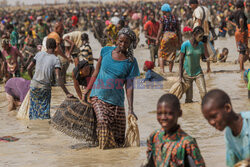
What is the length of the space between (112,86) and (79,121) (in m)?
0.66

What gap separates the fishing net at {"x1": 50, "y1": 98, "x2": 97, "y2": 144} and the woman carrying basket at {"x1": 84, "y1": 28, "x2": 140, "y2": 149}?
0.46ft

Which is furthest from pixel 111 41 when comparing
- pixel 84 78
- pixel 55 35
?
pixel 84 78

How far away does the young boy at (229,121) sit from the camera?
2.94 m

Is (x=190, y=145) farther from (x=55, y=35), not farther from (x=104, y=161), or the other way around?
(x=55, y=35)

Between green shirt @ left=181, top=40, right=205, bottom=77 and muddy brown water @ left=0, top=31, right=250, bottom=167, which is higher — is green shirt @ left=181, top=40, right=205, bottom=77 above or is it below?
above

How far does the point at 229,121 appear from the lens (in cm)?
296

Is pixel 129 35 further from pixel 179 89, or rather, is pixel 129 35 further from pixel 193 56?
pixel 179 89

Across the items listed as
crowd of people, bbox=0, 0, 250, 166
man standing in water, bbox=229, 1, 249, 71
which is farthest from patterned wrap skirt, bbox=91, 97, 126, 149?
man standing in water, bbox=229, 1, 249, 71

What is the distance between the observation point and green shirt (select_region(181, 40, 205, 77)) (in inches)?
330

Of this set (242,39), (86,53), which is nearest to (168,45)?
(242,39)

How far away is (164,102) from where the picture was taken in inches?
137

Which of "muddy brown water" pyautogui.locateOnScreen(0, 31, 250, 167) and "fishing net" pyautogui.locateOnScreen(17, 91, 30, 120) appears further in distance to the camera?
"fishing net" pyautogui.locateOnScreen(17, 91, 30, 120)

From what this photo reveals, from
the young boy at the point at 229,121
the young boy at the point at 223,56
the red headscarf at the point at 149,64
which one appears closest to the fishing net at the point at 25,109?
the red headscarf at the point at 149,64

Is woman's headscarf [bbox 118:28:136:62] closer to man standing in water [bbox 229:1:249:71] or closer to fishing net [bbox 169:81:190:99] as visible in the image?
fishing net [bbox 169:81:190:99]
